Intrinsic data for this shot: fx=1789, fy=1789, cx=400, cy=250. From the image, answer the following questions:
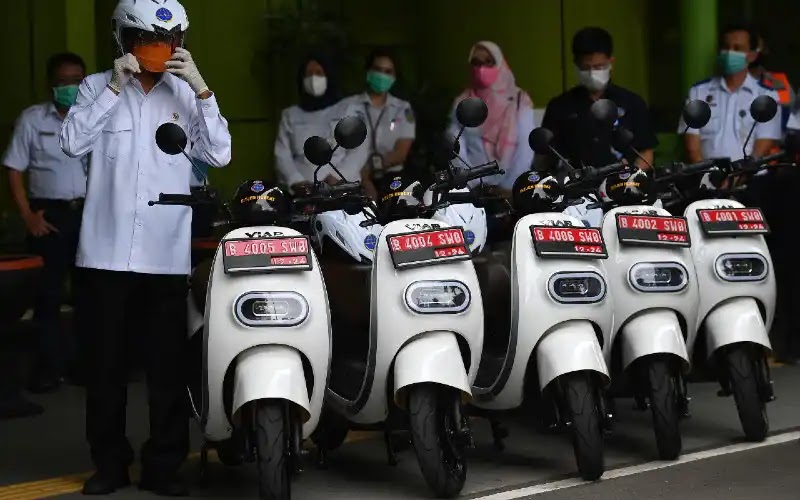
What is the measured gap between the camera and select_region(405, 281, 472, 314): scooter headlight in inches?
278

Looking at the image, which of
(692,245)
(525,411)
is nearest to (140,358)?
(525,411)

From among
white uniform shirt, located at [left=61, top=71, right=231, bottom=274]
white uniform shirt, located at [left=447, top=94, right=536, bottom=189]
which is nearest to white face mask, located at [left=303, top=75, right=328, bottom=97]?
white uniform shirt, located at [left=447, top=94, right=536, bottom=189]

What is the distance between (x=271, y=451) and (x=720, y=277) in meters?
2.52

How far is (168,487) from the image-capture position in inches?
288

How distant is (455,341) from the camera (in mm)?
7102

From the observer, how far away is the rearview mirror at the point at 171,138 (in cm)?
685

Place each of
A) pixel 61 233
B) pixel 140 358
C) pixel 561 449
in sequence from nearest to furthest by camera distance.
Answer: pixel 140 358, pixel 561 449, pixel 61 233

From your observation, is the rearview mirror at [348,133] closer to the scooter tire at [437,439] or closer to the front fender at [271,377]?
the front fender at [271,377]

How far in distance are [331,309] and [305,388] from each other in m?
0.93

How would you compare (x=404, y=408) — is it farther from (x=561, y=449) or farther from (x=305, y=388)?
(x=561, y=449)

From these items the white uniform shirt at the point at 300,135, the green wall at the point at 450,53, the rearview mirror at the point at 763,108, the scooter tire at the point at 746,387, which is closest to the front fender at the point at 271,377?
the scooter tire at the point at 746,387

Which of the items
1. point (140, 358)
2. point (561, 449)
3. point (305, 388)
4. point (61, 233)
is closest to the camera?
point (305, 388)

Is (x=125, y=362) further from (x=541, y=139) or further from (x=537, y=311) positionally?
(x=541, y=139)

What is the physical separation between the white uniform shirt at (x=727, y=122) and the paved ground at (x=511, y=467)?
2.28 meters
